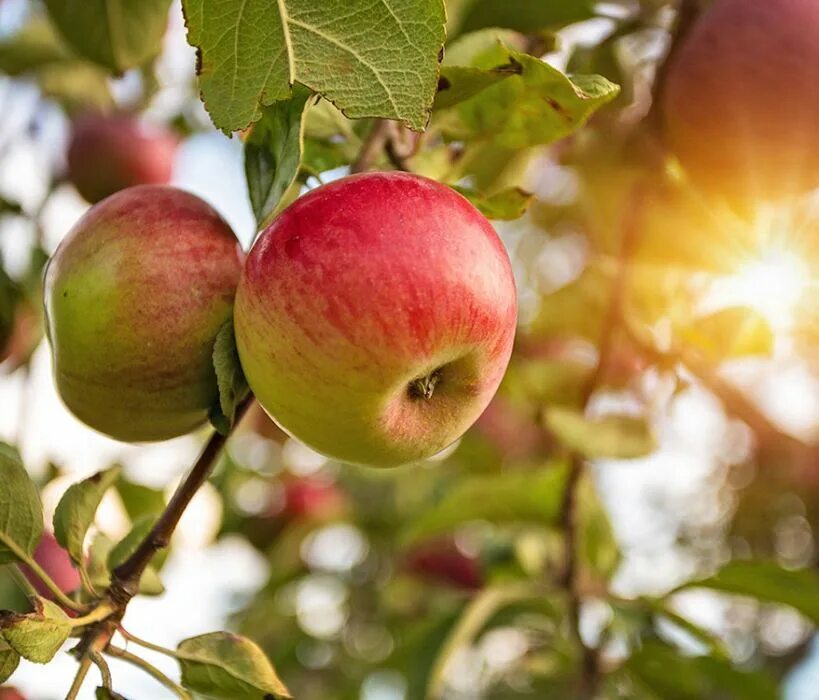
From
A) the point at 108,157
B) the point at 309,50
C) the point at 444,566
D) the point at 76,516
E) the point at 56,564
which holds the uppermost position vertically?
the point at 309,50

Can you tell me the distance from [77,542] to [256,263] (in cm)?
31

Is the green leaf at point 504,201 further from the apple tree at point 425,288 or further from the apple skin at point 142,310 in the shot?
the apple skin at point 142,310

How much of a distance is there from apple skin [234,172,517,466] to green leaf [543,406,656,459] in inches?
21.5

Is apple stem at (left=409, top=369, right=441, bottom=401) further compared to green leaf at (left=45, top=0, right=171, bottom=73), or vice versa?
green leaf at (left=45, top=0, right=171, bottom=73)

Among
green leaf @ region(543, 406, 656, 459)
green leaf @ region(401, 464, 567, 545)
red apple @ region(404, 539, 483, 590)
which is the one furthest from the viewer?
red apple @ region(404, 539, 483, 590)

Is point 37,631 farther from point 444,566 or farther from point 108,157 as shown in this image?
point 444,566

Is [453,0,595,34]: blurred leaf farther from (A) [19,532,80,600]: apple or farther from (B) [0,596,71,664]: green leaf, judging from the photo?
(A) [19,532,80,600]: apple

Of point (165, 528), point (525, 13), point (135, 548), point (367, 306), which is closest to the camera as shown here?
point (367, 306)

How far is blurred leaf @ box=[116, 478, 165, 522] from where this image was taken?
1656mm

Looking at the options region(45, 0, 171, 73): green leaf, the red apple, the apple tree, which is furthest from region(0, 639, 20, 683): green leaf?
the red apple

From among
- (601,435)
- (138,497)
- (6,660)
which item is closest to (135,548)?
(6,660)

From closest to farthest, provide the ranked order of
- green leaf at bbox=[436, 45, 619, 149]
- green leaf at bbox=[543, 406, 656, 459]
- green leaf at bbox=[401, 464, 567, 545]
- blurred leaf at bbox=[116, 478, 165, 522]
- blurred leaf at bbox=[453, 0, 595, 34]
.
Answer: green leaf at bbox=[436, 45, 619, 149]
blurred leaf at bbox=[453, 0, 595, 34]
green leaf at bbox=[543, 406, 656, 459]
green leaf at bbox=[401, 464, 567, 545]
blurred leaf at bbox=[116, 478, 165, 522]

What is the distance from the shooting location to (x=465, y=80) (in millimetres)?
828

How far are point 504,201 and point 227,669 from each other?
479 mm
